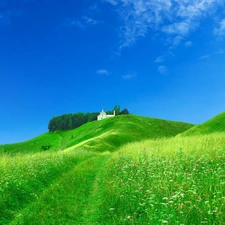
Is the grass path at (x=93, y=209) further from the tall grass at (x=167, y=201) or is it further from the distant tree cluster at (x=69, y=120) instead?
the distant tree cluster at (x=69, y=120)

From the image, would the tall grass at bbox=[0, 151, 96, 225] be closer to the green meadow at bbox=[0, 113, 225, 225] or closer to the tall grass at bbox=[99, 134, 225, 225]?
the green meadow at bbox=[0, 113, 225, 225]

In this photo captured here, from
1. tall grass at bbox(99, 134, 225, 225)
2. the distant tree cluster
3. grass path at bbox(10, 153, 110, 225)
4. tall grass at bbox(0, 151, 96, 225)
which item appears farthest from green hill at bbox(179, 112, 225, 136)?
the distant tree cluster

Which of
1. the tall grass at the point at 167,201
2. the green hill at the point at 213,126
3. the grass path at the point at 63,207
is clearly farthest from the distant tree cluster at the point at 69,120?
the tall grass at the point at 167,201

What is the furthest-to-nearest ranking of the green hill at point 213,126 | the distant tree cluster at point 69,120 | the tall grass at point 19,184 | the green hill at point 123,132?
the distant tree cluster at point 69,120 < the green hill at point 123,132 < the green hill at point 213,126 < the tall grass at point 19,184

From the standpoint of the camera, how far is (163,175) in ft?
30.3

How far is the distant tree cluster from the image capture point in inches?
6102

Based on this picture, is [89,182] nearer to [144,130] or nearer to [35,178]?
[35,178]

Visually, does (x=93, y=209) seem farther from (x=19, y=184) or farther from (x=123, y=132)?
(x=123, y=132)

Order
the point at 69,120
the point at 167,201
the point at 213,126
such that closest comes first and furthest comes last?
the point at 167,201 → the point at 213,126 → the point at 69,120

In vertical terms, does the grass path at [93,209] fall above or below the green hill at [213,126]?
below

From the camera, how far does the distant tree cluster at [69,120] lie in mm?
155000

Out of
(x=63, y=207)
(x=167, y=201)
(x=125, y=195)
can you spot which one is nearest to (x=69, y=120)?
(x=63, y=207)

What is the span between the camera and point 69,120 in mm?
157125

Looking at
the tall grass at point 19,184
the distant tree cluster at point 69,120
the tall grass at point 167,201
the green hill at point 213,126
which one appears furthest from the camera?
the distant tree cluster at point 69,120
